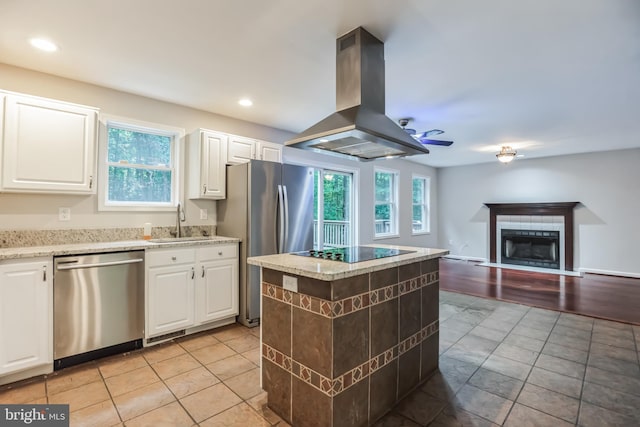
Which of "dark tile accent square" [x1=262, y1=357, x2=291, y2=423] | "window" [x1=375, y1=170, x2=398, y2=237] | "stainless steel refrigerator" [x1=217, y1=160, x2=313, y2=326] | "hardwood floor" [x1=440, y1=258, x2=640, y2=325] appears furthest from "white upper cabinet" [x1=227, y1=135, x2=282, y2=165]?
"hardwood floor" [x1=440, y1=258, x2=640, y2=325]

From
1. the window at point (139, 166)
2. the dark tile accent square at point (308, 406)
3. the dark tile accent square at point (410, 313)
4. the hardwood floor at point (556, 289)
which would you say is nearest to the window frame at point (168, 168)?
the window at point (139, 166)

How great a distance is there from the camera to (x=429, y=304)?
240 cm

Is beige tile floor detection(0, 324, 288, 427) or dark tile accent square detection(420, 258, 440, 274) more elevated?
dark tile accent square detection(420, 258, 440, 274)

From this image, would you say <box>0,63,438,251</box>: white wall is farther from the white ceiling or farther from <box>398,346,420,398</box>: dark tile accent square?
<box>398,346,420,398</box>: dark tile accent square

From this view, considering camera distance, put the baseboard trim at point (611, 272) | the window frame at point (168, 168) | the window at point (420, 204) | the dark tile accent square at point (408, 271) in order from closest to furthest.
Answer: the dark tile accent square at point (408, 271) < the window frame at point (168, 168) < the baseboard trim at point (611, 272) < the window at point (420, 204)

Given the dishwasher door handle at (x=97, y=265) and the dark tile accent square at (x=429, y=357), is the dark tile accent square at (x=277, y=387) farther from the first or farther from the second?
the dishwasher door handle at (x=97, y=265)

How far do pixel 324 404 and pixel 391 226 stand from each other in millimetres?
5715

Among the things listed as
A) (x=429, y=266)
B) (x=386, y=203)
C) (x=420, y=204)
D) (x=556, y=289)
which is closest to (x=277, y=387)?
(x=429, y=266)

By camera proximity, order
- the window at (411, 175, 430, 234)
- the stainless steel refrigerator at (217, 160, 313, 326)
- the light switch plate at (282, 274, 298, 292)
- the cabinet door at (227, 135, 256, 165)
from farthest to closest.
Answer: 1. the window at (411, 175, 430, 234)
2. the cabinet door at (227, 135, 256, 165)
3. the stainless steel refrigerator at (217, 160, 313, 326)
4. the light switch plate at (282, 274, 298, 292)

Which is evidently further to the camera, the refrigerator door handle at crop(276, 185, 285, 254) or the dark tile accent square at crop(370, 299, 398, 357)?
the refrigerator door handle at crop(276, 185, 285, 254)

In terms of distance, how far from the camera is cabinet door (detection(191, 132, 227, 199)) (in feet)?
11.6

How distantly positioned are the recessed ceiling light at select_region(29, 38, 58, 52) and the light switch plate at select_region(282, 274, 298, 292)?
2.54m

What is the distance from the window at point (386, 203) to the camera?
674 cm

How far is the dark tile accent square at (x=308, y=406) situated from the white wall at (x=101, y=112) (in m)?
2.56
